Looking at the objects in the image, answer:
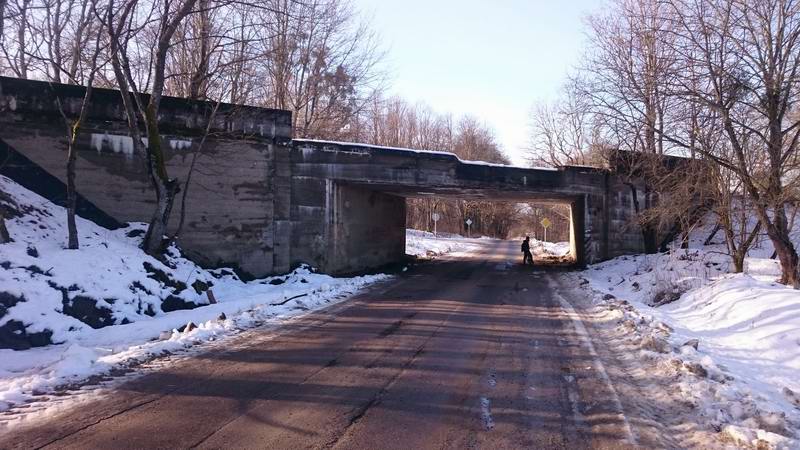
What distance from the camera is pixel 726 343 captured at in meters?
8.05

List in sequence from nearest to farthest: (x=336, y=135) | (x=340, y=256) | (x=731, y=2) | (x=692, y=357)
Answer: (x=692, y=357) → (x=731, y=2) → (x=340, y=256) → (x=336, y=135)

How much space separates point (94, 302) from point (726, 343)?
33.8 ft

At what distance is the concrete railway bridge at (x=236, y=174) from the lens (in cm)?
1414

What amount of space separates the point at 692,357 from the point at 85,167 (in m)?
14.4

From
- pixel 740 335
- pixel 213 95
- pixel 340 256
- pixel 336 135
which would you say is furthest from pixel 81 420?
pixel 336 135

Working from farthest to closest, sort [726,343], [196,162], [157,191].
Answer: [196,162] → [157,191] → [726,343]

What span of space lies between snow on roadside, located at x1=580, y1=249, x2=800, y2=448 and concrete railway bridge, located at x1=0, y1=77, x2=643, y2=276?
833 cm

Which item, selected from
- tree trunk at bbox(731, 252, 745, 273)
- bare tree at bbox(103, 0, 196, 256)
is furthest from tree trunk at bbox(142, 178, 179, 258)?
tree trunk at bbox(731, 252, 745, 273)

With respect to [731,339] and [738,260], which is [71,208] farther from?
[738,260]

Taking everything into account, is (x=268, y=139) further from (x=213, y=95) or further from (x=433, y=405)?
(x=433, y=405)

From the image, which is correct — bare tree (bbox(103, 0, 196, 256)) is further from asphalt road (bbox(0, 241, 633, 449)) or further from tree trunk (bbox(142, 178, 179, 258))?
asphalt road (bbox(0, 241, 633, 449))

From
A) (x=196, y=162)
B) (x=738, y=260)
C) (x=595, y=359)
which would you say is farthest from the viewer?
(x=196, y=162)

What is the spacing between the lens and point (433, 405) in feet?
18.1

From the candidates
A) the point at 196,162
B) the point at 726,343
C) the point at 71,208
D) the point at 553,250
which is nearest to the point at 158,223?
the point at 71,208
